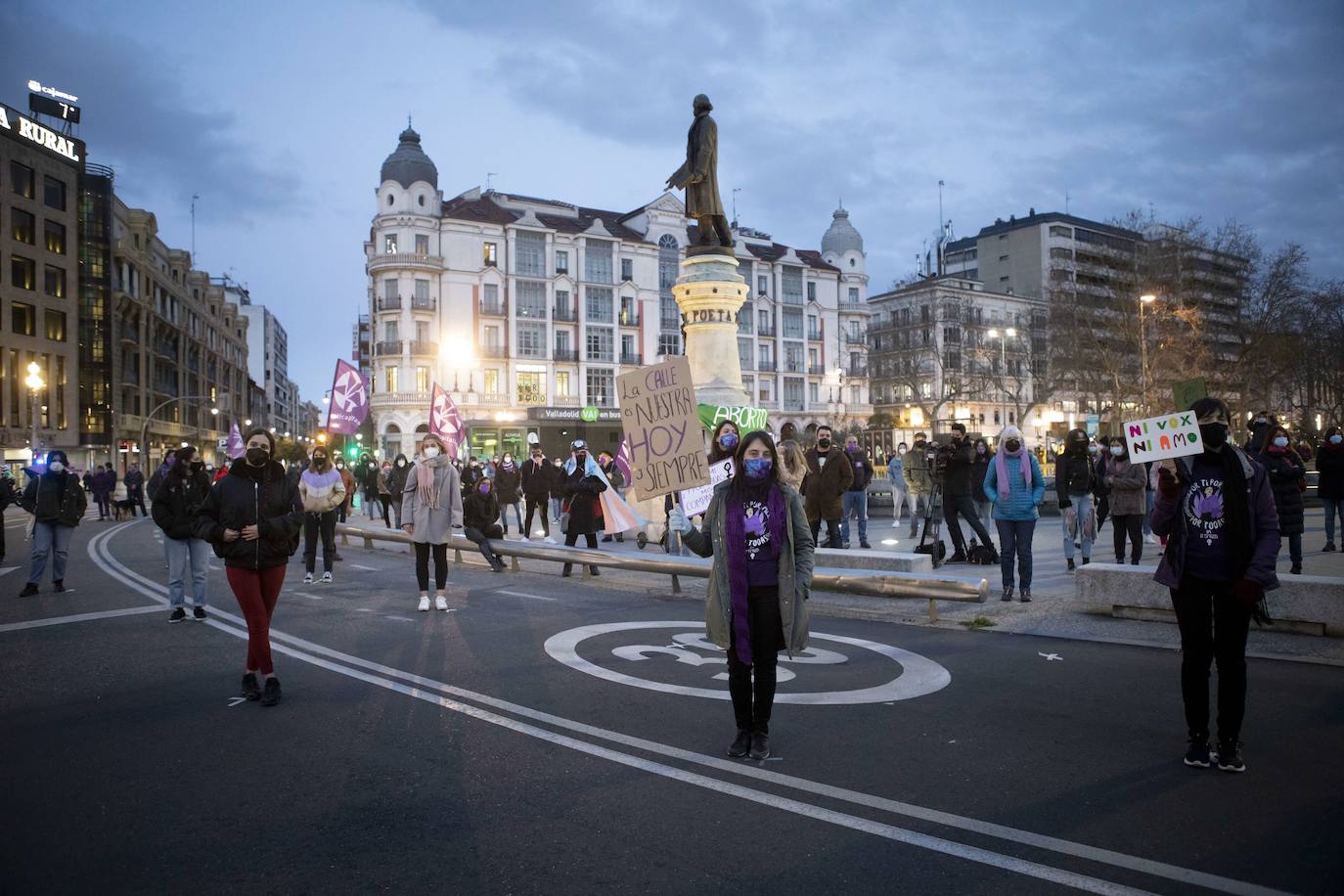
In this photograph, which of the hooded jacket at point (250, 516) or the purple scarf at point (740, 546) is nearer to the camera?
the purple scarf at point (740, 546)

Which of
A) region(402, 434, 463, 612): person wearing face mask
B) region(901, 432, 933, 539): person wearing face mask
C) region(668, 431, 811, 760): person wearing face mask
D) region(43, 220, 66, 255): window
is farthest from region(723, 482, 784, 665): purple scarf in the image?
region(43, 220, 66, 255): window

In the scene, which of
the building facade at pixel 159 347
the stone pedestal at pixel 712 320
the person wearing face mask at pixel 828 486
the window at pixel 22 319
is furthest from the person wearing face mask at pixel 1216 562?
the window at pixel 22 319

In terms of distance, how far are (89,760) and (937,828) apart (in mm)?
4435

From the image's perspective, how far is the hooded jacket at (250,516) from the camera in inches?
254

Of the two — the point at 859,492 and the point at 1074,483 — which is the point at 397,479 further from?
the point at 1074,483

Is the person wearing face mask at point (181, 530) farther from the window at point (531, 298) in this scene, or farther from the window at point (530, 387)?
the window at point (531, 298)

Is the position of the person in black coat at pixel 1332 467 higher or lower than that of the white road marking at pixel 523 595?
higher

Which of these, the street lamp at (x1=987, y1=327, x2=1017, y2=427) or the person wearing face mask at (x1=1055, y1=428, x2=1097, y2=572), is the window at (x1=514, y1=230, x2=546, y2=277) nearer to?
the street lamp at (x1=987, y1=327, x2=1017, y2=427)

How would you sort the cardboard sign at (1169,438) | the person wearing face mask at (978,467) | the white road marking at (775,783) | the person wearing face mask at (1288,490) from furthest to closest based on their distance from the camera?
1. the person wearing face mask at (978,467)
2. the person wearing face mask at (1288,490)
3. the cardboard sign at (1169,438)
4. the white road marking at (775,783)

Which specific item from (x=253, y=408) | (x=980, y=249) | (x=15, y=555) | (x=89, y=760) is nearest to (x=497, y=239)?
(x=15, y=555)

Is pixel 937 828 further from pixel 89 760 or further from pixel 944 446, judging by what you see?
pixel 944 446

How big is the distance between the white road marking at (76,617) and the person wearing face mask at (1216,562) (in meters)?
10.1

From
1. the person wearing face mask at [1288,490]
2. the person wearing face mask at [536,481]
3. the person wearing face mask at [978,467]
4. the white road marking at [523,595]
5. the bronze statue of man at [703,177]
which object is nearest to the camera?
the white road marking at [523,595]

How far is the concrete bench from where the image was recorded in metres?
7.63
